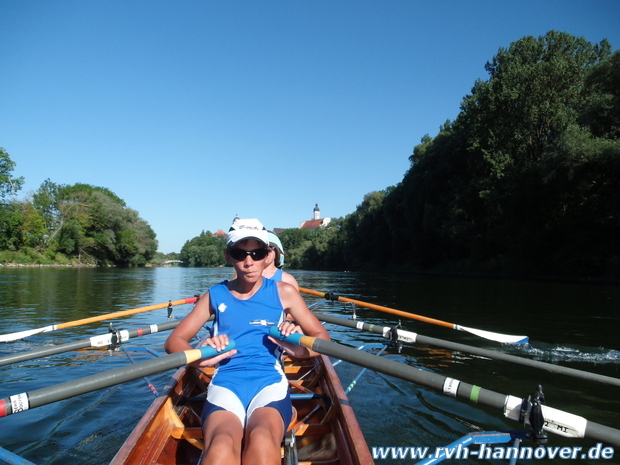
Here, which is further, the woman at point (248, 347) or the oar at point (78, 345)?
the oar at point (78, 345)

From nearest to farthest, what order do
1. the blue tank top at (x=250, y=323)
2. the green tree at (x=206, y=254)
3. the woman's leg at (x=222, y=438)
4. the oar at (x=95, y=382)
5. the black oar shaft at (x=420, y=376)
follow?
the woman's leg at (x=222, y=438) → the oar at (x=95, y=382) → the black oar shaft at (x=420, y=376) → the blue tank top at (x=250, y=323) → the green tree at (x=206, y=254)

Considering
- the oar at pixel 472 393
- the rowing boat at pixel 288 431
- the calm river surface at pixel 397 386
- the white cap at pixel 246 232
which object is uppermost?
the white cap at pixel 246 232

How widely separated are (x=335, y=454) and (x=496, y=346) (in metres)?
5.66

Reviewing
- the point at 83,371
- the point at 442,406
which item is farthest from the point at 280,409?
the point at 83,371

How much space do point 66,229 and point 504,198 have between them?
4577 centimetres

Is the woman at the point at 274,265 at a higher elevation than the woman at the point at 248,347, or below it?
higher

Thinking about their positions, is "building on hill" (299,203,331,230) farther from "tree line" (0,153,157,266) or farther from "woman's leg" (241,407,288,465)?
"woman's leg" (241,407,288,465)

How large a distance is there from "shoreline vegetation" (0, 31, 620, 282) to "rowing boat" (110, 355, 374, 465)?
20.7 meters

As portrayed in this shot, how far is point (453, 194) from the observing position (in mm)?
35188

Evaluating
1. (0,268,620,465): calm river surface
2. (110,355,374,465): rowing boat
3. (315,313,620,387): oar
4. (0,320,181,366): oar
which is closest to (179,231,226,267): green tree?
(0,268,620,465): calm river surface

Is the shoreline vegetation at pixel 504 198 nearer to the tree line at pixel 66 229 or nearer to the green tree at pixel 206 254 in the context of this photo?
the tree line at pixel 66 229

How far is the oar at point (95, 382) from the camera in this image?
2312mm

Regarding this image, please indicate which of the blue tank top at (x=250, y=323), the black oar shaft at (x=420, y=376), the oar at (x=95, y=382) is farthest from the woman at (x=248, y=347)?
the black oar shaft at (x=420, y=376)

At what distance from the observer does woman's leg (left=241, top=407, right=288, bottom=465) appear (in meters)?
2.17
